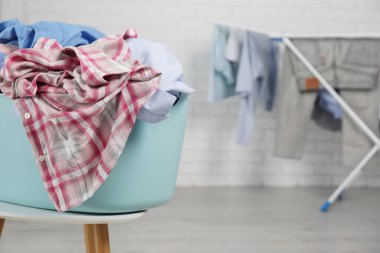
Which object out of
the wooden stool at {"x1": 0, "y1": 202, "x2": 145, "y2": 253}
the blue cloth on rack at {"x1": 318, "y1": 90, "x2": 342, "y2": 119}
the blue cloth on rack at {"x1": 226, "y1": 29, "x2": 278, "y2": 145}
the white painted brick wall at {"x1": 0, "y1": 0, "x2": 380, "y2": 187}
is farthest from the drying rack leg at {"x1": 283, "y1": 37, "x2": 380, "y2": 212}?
the wooden stool at {"x1": 0, "y1": 202, "x2": 145, "y2": 253}

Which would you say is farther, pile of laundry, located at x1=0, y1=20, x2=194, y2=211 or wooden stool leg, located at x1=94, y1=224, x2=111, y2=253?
wooden stool leg, located at x1=94, y1=224, x2=111, y2=253

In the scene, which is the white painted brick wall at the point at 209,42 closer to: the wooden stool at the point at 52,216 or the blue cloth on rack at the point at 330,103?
the blue cloth on rack at the point at 330,103

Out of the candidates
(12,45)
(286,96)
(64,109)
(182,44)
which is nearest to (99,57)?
(64,109)

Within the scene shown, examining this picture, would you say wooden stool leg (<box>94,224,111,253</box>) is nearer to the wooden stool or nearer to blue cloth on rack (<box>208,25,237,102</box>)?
the wooden stool

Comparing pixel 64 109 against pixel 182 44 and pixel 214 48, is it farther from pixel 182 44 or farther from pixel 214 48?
pixel 182 44

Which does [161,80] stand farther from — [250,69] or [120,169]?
[250,69]

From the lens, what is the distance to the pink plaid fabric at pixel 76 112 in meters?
1.27

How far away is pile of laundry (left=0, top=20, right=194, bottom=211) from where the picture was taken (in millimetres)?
1269

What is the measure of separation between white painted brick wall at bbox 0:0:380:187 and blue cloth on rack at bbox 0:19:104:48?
2.48 metres

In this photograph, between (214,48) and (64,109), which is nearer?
(64,109)

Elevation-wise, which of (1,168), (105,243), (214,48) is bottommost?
(214,48)

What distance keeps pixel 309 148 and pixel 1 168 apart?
10.3ft

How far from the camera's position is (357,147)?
133 inches

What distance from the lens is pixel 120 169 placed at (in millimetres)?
1339
